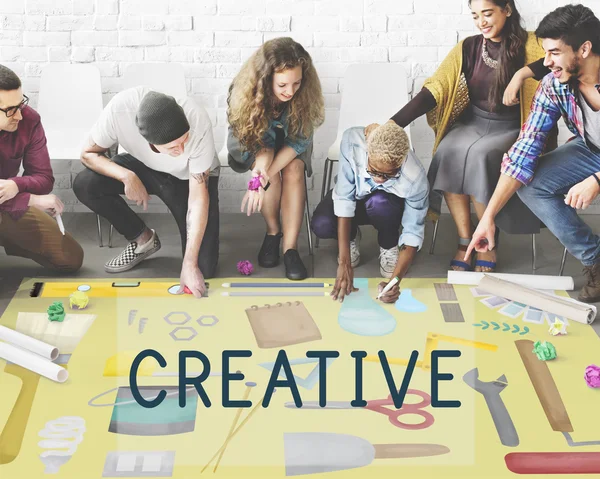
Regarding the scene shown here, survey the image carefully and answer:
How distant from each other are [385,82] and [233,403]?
2.10m

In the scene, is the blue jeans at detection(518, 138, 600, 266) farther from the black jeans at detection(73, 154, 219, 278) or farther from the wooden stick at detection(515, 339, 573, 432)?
the black jeans at detection(73, 154, 219, 278)

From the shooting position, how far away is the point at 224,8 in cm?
414

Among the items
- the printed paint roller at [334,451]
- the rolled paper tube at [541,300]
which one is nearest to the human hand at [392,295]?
the rolled paper tube at [541,300]

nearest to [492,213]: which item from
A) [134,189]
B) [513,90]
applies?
[513,90]

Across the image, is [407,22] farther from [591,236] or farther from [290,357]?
[290,357]

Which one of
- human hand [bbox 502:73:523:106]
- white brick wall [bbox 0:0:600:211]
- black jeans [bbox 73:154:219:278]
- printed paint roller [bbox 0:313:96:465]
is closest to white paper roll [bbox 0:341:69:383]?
printed paint roller [bbox 0:313:96:465]

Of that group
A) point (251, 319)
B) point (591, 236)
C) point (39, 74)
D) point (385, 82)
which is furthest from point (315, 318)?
point (39, 74)

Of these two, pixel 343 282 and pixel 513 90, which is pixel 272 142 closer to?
pixel 343 282

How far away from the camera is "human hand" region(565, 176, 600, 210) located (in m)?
3.19

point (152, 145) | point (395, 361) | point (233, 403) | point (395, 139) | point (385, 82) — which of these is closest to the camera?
point (233, 403)

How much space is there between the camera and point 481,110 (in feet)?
12.0

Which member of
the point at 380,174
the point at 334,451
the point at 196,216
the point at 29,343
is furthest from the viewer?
the point at 196,216

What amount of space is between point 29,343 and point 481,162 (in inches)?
77.4

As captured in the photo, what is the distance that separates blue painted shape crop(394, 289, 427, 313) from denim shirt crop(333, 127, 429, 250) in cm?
21
